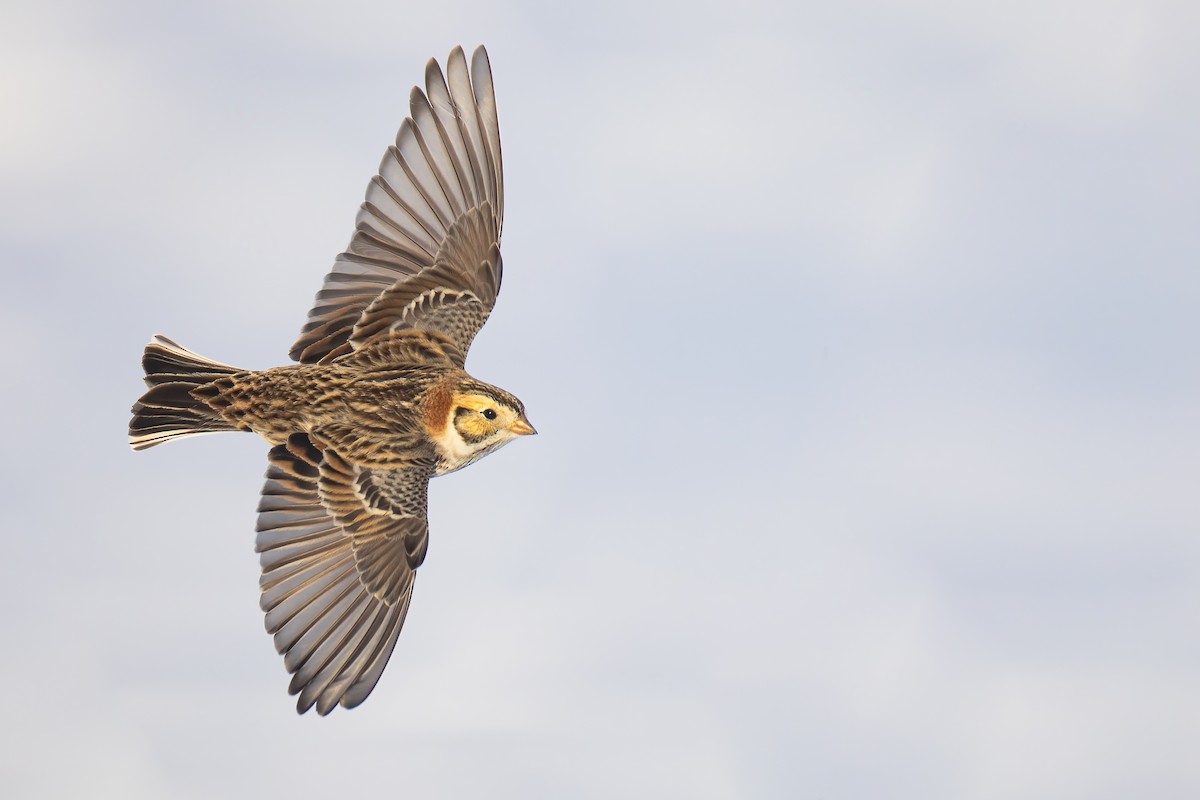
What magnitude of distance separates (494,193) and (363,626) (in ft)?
12.5

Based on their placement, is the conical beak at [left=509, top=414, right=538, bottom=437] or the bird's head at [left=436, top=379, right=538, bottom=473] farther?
the conical beak at [left=509, top=414, right=538, bottom=437]

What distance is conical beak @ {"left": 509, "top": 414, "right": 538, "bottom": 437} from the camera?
441 inches

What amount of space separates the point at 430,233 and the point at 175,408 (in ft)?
8.20

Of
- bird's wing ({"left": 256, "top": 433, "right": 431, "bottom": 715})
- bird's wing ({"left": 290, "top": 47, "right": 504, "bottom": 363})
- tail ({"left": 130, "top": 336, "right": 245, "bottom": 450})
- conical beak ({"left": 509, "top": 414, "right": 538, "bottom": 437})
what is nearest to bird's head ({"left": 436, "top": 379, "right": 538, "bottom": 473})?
conical beak ({"left": 509, "top": 414, "right": 538, "bottom": 437})

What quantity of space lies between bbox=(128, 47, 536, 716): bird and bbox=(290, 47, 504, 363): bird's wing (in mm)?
12

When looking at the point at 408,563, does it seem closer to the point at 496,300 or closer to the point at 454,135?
the point at 496,300

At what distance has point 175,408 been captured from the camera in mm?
11289

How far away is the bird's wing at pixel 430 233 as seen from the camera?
1171 cm

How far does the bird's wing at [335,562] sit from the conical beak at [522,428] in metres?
0.73

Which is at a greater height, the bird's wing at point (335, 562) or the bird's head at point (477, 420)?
the bird's head at point (477, 420)

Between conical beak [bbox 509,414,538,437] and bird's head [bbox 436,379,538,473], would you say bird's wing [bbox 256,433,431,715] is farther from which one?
conical beak [bbox 509,414,538,437]

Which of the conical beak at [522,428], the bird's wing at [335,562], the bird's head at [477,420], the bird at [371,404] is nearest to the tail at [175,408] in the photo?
the bird at [371,404]

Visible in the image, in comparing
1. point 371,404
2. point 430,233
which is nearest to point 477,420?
point 371,404

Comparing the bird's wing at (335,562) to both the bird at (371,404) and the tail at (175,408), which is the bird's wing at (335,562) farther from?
the tail at (175,408)
